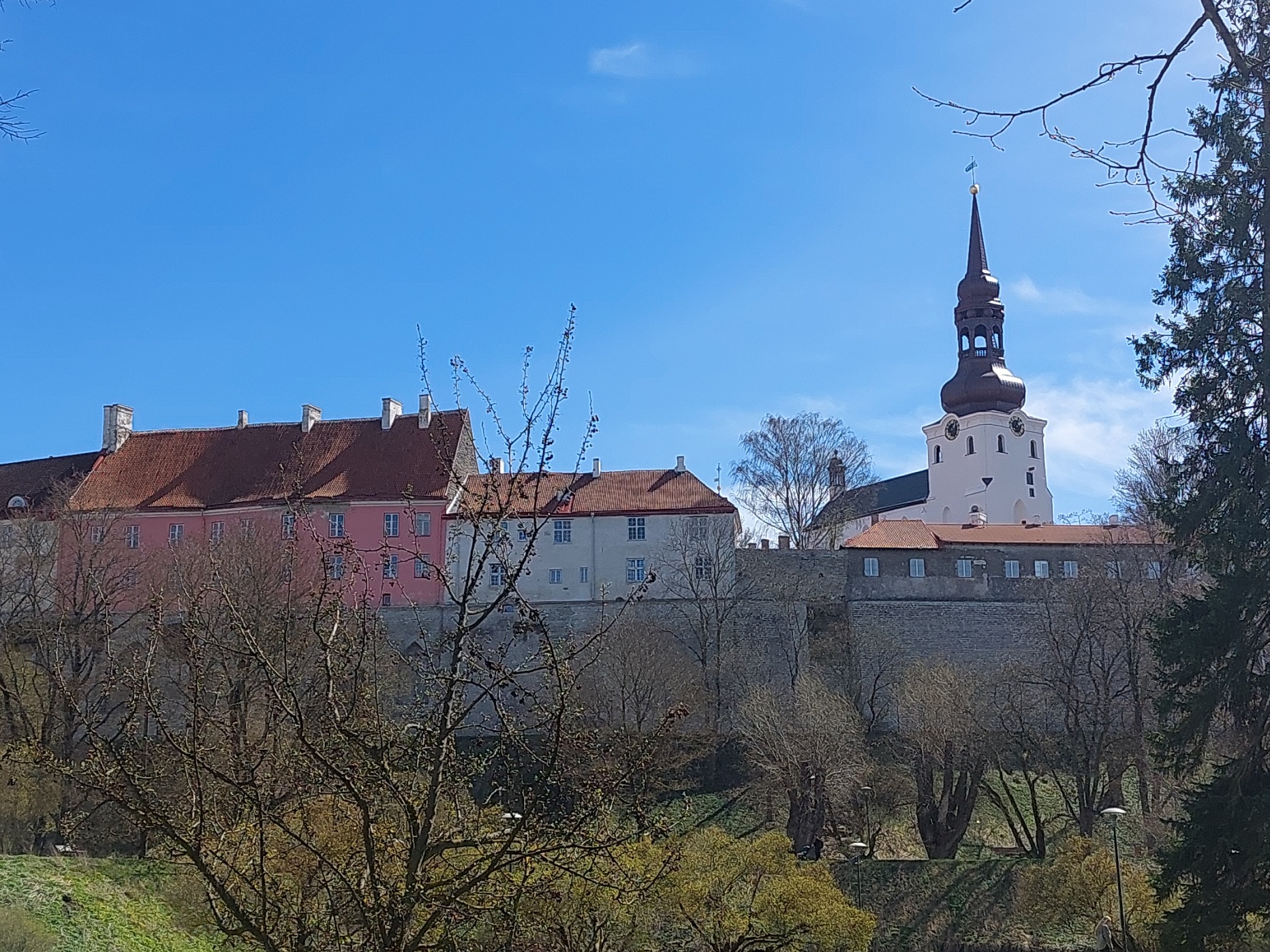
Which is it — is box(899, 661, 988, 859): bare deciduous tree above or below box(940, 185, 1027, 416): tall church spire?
below

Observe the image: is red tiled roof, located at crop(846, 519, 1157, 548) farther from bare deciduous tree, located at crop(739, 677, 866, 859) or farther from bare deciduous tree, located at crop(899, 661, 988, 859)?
bare deciduous tree, located at crop(739, 677, 866, 859)

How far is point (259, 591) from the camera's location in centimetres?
2930

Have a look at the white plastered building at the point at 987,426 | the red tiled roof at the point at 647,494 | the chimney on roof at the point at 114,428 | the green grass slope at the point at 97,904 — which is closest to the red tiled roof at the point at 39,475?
the chimney on roof at the point at 114,428

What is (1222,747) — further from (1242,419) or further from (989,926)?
(989,926)

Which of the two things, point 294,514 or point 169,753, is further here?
point 169,753

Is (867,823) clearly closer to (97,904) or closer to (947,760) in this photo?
(947,760)

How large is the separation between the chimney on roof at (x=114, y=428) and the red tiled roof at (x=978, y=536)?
25432 millimetres

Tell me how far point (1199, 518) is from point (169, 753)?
1271 cm

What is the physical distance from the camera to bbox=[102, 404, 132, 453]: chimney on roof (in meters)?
47.2

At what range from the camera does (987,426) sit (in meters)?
65.2

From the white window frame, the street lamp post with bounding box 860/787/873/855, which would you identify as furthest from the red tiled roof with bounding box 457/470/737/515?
the street lamp post with bounding box 860/787/873/855

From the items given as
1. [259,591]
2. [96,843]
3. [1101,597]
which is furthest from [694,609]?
[96,843]

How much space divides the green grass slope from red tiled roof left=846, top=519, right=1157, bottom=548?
2439 cm

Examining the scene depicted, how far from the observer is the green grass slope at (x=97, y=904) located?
21.4m
